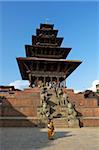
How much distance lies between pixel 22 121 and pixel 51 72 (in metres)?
15.6

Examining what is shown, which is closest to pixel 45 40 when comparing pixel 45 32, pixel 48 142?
pixel 45 32

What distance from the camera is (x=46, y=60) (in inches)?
1485

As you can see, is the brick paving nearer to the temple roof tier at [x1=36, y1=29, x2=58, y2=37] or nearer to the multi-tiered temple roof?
the multi-tiered temple roof

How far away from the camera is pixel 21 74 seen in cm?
4622

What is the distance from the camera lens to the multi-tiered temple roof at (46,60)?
38000 mm

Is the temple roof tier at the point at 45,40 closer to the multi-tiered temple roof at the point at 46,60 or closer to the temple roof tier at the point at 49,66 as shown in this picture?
the multi-tiered temple roof at the point at 46,60

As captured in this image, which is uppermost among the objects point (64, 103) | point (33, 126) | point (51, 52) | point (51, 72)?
point (51, 52)

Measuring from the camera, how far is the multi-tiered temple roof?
125 feet

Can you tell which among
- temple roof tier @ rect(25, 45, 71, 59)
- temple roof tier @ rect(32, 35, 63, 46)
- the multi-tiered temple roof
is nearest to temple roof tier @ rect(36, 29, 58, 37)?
the multi-tiered temple roof

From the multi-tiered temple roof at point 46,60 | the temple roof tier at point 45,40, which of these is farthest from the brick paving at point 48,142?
the temple roof tier at point 45,40

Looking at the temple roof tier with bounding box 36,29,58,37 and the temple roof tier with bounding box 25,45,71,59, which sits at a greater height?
the temple roof tier with bounding box 36,29,58,37

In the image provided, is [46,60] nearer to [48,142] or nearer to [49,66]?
[49,66]

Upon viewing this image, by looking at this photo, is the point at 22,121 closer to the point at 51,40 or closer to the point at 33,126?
the point at 33,126

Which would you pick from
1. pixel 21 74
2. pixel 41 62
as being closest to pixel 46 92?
pixel 41 62
